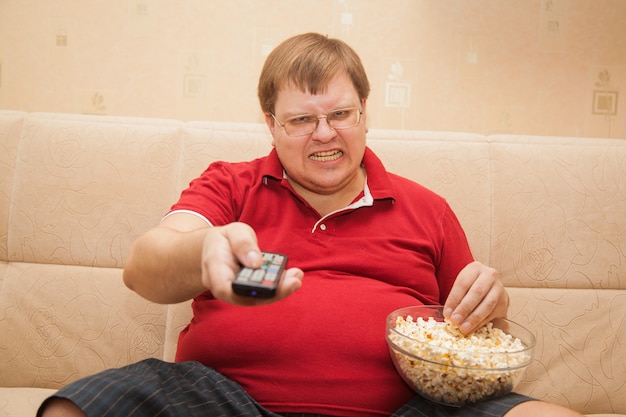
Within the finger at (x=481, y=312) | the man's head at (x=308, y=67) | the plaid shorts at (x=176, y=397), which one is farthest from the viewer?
the man's head at (x=308, y=67)

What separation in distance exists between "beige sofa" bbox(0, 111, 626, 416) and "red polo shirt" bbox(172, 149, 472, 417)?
27cm

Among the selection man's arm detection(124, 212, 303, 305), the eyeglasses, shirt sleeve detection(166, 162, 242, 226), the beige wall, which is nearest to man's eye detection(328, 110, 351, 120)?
the eyeglasses

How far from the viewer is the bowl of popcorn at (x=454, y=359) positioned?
0.92m

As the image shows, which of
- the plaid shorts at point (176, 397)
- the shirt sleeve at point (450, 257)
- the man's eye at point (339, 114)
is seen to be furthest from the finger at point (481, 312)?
the man's eye at point (339, 114)

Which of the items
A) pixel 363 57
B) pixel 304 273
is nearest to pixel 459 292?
pixel 304 273

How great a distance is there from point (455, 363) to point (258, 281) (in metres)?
0.41

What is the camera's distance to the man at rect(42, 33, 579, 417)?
903 mm

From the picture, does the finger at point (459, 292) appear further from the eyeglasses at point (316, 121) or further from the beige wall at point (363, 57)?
the beige wall at point (363, 57)

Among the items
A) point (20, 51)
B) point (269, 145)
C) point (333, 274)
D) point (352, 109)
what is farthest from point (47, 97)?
point (333, 274)

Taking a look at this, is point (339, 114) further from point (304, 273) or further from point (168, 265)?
point (168, 265)

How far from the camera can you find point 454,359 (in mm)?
910

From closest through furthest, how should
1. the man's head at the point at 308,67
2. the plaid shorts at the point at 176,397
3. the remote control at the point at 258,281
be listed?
the remote control at the point at 258,281 → the plaid shorts at the point at 176,397 → the man's head at the point at 308,67

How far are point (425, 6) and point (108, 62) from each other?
114cm

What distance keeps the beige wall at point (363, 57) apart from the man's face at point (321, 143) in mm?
633
